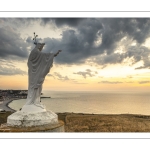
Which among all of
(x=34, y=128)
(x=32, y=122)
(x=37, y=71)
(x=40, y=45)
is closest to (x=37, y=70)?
(x=37, y=71)

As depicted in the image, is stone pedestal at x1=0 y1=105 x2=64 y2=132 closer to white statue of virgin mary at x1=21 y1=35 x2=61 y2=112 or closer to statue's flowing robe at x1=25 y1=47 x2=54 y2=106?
white statue of virgin mary at x1=21 y1=35 x2=61 y2=112

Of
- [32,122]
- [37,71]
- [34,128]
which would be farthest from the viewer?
[37,71]

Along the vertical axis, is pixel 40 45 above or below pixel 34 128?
above

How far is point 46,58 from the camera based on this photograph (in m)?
9.41

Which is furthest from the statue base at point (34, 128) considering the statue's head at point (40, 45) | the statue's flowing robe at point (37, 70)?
the statue's head at point (40, 45)

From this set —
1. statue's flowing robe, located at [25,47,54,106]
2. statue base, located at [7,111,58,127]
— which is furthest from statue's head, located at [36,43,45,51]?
statue base, located at [7,111,58,127]

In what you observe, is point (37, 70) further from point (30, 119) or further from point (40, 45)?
point (30, 119)

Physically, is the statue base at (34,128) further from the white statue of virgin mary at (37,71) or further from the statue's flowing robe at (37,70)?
the statue's flowing robe at (37,70)

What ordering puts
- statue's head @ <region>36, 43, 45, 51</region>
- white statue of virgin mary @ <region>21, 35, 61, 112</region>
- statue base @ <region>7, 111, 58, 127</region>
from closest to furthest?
statue base @ <region>7, 111, 58, 127</region>, white statue of virgin mary @ <region>21, 35, 61, 112</region>, statue's head @ <region>36, 43, 45, 51</region>

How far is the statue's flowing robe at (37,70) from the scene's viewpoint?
921cm

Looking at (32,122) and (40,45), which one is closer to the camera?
(32,122)

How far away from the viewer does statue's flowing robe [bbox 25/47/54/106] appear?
30.2 ft

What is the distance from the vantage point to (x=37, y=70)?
9.30 metres
